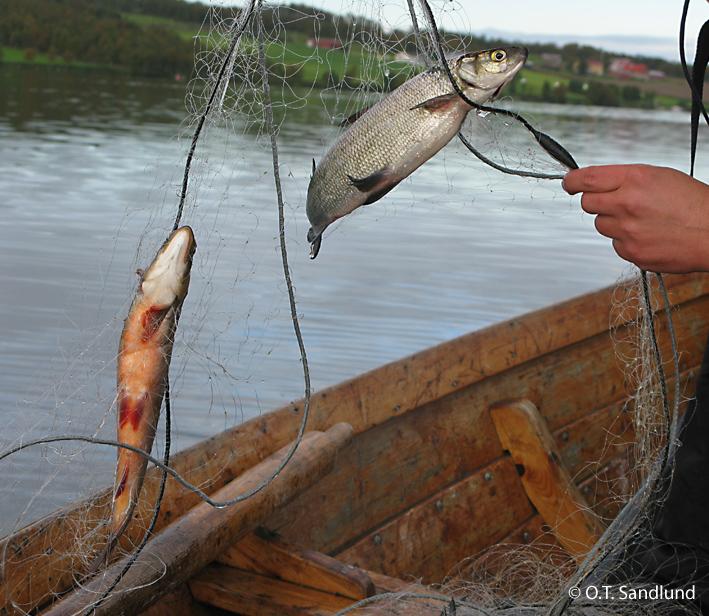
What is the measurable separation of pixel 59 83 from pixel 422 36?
28.3 metres

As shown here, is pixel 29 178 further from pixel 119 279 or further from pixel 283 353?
pixel 283 353

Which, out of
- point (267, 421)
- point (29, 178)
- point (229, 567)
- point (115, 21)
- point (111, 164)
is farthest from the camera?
point (115, 21)

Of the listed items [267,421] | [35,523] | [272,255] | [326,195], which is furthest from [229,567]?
[272,255]

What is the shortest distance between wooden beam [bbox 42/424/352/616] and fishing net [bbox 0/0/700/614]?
0.09 m

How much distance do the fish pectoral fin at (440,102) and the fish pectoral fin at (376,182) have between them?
0.11 metres

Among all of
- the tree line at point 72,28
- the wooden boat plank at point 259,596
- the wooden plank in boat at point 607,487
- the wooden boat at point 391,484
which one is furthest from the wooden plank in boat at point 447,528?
the tree line at point 72,28

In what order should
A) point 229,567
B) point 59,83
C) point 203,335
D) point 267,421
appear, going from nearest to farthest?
point 229,567, point 267,421, point 203,335, point 59,83

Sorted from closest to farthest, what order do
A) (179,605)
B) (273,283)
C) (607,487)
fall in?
1. (179,605)
2. (607,487)
3. (273,283)

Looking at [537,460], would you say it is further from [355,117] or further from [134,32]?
[134,32]

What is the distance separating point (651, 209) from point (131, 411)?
0.86 m

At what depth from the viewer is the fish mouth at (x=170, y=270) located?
161 cm

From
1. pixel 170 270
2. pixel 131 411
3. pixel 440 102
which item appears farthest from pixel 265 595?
pixel 440 102

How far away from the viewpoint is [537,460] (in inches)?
153

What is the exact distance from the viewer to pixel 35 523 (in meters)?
2.17
